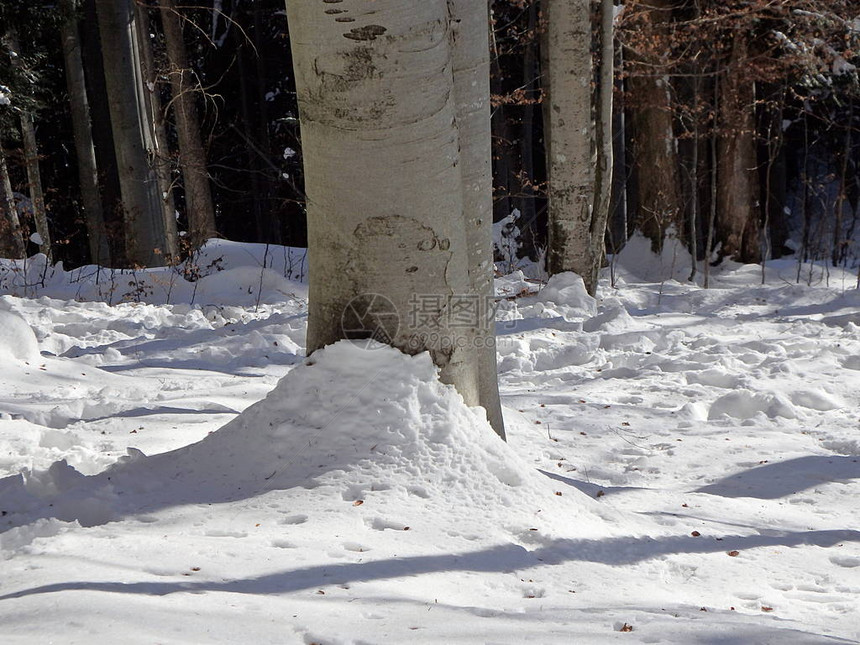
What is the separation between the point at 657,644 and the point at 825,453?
2.75m

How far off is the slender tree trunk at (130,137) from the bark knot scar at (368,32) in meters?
8.28

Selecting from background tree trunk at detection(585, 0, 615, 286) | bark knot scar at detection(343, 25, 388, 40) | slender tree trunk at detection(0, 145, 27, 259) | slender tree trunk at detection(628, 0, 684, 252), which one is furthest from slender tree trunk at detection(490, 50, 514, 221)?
bark knot scar at detection(343, 25, 388, 40)

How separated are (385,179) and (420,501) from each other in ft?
4.10

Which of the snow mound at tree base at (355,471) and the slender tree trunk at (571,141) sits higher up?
the slender tree trunk at (571,141)

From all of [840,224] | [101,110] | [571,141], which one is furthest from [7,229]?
[840,224]

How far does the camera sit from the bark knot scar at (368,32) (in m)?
3.01

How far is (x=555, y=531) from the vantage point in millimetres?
2879

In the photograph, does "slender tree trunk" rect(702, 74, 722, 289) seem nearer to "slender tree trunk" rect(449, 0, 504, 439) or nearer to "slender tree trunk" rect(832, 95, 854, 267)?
"slender tree trunk" rect(832, 95, 854, 267)

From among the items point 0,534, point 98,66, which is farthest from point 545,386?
point 98,66

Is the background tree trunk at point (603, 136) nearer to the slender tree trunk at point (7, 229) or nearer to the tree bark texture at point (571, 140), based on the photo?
the tree bark texture at point (571, 140)

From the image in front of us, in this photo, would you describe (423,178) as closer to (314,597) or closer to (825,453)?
(314,597)

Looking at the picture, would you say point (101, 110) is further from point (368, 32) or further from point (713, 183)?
point (368, 32)

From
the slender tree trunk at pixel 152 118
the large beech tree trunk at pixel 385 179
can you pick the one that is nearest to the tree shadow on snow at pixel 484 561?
the large beech tree trunk at pixel 385 179

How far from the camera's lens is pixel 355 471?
2.96 metres
